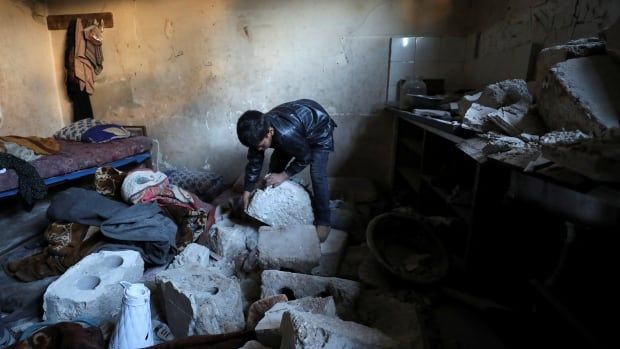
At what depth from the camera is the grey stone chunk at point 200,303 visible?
4.92ft

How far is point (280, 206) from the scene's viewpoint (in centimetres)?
226

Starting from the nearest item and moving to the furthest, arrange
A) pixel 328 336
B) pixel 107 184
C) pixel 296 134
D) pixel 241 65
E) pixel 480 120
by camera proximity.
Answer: pixel 328 336 < pixel 480 120 < pixel 296 134 < pixel 107 184 < pixel 241 65

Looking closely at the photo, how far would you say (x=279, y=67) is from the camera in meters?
3.39

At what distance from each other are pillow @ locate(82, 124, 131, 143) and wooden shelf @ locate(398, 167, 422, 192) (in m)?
2.88

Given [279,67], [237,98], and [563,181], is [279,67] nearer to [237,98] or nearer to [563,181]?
[237,98]

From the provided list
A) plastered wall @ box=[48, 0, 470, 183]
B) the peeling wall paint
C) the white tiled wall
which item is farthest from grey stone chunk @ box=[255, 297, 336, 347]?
the white tiled wall

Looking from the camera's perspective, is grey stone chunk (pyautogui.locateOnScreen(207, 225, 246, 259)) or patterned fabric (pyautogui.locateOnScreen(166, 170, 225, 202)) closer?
grey stone chunk (pyautogui.locateOnScreen(207, 225, 246, 259))

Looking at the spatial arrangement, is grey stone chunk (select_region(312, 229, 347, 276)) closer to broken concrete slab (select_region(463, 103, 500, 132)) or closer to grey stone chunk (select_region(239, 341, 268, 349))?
grey stone chunk (select_region(239, 341, 268, 349))

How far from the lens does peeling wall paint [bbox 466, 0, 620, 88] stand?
66.2 inches

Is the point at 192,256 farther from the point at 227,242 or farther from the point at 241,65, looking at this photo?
the point at 241,65

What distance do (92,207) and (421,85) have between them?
3.01 m

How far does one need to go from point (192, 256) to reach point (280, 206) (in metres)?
0.66

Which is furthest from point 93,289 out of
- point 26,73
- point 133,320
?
point 26,73

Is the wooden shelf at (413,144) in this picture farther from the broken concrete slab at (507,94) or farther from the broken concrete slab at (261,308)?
the broken concrete slab at (261,308)
